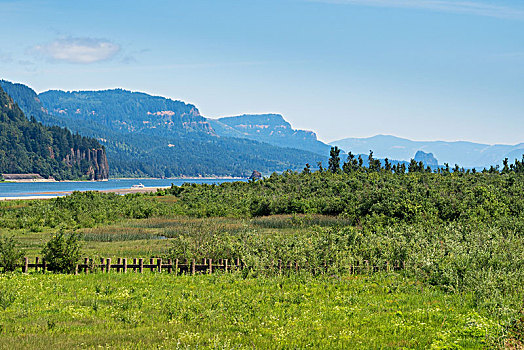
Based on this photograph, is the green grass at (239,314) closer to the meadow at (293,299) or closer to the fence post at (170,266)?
the meadow at (293,299)

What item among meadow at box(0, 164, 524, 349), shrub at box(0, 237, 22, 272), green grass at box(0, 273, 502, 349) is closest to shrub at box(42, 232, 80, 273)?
meadow at box(0, 164, 524, 349)

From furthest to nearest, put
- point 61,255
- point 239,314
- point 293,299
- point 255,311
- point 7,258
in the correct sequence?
point 7,258 → point 61,255 → point 293,299 → point 255,311 → point 239,314

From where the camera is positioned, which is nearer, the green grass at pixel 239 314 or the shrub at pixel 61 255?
the green grass at pixel 239 314

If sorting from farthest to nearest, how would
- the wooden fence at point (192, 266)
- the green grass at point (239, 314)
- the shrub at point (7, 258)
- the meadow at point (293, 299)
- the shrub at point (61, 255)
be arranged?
the shrub at point (7, 258), the shrub at point (61, 255), the wooden fence at point (192, 266), the meadow at point (293, 299), the green grass at point (239, 314)

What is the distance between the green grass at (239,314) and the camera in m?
11.4

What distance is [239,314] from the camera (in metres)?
13.5

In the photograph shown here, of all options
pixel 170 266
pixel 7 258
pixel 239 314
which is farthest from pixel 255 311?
pixel 7 258

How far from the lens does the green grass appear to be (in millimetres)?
11367

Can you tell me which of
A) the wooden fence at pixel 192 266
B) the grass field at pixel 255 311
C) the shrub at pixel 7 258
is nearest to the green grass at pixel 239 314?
the grass field at pixel 255 311

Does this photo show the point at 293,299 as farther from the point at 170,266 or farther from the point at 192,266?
Result: the point at 170,266

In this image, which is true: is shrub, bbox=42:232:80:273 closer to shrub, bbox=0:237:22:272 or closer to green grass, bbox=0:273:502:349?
shrub, bbox=0:237:22:272

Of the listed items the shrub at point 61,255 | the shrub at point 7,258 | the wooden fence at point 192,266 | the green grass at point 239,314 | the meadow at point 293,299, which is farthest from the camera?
the shrub at point 7,258

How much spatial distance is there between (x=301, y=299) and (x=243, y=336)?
4.01 m

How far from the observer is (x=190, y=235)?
25266mm
